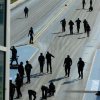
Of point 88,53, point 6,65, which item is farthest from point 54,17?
point 6,65

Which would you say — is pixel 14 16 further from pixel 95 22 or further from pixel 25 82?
pixel 25 82

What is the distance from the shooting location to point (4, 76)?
4.43 m

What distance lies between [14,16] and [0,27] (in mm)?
40687

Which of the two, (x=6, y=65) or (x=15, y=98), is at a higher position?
(x=6, y=65)

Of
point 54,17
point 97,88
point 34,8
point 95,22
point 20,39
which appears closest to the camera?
point 97,88

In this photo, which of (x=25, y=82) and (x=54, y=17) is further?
(x=54, y=17)

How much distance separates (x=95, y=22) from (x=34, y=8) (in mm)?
12133

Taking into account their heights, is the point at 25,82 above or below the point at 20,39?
below

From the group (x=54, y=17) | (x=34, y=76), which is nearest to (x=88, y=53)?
(x=34, y=76)

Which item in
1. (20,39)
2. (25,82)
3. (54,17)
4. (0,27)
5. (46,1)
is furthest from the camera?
(46,1)

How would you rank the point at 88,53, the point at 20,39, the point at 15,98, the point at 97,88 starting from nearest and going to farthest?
the point at 15,98 < the point at 97,88 < the point at 88,53 < the point at 20,39

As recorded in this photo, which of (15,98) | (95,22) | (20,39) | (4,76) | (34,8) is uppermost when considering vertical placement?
(34,8)

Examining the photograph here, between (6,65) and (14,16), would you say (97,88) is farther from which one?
(14,16)

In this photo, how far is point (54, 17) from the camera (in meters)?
42.5
